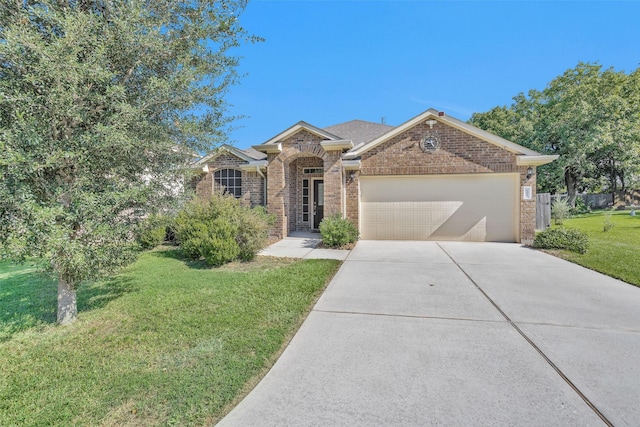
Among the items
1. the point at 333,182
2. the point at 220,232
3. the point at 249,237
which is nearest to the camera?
the point at 220,232

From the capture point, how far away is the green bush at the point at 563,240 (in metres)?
8.33

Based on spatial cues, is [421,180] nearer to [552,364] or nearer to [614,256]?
[614,256]

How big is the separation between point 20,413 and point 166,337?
134 cm

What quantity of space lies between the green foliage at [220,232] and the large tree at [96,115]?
3.02m

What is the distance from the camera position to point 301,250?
9.16 m

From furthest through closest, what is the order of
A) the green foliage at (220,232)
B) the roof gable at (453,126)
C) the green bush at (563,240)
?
the roof gable at (453,126) → the green bush at (563,240) → the green foliage at (220,232)

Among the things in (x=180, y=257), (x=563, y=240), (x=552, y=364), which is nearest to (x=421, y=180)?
(x=563, y=240)

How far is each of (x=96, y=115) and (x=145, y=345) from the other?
289cm

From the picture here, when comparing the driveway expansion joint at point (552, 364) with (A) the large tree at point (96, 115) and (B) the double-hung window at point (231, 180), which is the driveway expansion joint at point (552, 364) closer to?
(A) the large tree at point (96, 115)

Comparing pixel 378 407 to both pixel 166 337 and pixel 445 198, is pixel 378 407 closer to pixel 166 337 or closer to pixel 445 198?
pixel 166 337

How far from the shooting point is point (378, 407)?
2.38m

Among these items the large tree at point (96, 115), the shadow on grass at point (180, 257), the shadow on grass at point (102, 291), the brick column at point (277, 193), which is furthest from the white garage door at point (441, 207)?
the shadow on grass at point (102, 291)

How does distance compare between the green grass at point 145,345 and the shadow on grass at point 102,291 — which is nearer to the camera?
the green grass at point 145,345

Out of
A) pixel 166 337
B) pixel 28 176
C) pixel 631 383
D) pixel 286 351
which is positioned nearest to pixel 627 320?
pixel 631 383
